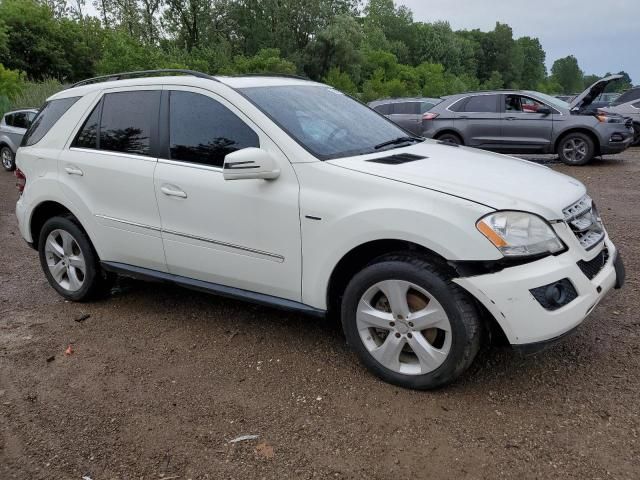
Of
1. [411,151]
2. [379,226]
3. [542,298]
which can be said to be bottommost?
[542,298]

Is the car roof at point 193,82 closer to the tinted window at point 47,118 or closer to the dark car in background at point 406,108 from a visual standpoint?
the tinted window at point 47,118

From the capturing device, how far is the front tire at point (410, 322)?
2.97m

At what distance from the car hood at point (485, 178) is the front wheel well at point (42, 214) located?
2.54 metres

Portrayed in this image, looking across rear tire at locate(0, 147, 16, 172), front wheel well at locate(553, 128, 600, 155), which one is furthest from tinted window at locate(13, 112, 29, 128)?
front wheel well at locate(553, 128, 600, 155)

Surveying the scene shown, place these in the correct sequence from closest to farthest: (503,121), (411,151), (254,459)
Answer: (254,459)
(411,151)
(503,121)

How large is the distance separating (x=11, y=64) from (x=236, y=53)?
50.6 ft

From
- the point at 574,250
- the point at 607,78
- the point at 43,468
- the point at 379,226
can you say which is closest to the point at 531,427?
the point at 574,250

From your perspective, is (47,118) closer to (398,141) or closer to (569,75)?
(398,141)

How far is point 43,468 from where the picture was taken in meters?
2.73

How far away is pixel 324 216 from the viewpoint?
3.26 metres

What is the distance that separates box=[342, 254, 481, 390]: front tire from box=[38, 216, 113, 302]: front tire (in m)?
2.32

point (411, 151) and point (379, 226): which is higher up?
point (411, 151)

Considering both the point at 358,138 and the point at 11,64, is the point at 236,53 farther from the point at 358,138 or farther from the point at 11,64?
the point at 358,138

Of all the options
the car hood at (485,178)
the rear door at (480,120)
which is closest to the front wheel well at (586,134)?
the rear door at (480,120)
